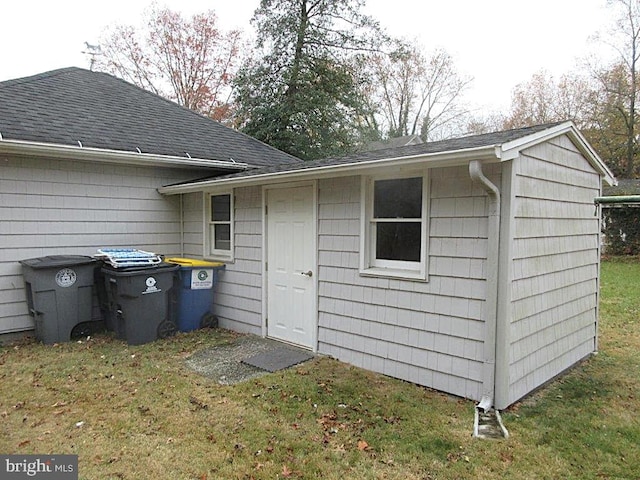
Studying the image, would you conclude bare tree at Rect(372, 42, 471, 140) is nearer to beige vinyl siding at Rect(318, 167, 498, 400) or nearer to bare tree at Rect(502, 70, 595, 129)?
bare tree at Rect(502, 70, 595, 129)

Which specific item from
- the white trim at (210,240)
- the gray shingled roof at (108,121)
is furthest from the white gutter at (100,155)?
the white trim at (210,240)

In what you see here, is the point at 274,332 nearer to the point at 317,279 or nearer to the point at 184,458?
the point at 317,279

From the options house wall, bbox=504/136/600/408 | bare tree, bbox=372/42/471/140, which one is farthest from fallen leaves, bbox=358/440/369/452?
bare tree, bbox=372/42/471/140

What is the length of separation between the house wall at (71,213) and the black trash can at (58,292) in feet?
0.75

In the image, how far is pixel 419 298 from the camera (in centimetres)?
427

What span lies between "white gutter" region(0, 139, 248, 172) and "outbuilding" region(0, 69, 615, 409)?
3 centimetres

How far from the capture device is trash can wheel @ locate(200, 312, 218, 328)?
6.43m

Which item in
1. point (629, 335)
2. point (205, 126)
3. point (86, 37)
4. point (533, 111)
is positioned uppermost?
point (86, 37)

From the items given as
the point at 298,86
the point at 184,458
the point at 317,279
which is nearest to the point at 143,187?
the point at 317,279

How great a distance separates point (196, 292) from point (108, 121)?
3263 millimetres

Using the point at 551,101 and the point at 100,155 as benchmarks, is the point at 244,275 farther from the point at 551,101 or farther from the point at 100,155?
the point at 551,101

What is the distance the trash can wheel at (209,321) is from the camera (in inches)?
253

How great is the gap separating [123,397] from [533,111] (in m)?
25.7

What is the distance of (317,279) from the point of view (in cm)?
525
